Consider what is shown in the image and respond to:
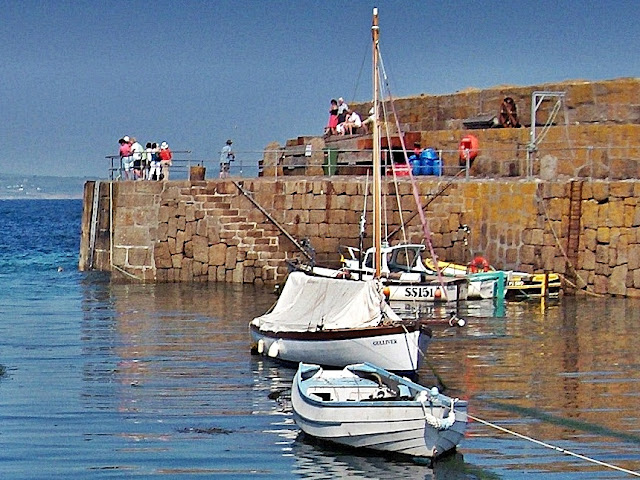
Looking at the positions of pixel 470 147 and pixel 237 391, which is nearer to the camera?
pixel 237 391

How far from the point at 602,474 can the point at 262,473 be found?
3.30m

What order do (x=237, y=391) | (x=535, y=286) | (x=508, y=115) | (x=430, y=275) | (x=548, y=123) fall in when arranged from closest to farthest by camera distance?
(x=237, y=391), (x=430, y=275), (x=535, y=286), (x=548, y=123), (x=508, y=115)

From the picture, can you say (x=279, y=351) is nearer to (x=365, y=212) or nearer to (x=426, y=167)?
(x=365, y=212)

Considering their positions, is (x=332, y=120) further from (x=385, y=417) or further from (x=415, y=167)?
(x=385, y=417)

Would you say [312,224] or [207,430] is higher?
[312,224]

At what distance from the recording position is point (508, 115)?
35.5m

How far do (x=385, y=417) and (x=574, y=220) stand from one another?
54.1 ft

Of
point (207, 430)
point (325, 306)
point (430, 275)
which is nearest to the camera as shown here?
point (207, 430)

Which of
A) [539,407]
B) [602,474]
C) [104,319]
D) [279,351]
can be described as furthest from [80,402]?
[104,319]

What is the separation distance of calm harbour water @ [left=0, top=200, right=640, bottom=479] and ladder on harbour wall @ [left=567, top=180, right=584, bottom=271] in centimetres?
99

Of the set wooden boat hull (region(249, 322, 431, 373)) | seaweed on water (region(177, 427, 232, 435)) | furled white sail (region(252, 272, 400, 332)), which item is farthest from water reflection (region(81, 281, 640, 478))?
furled white sail (region(252, 272, 400, 332))

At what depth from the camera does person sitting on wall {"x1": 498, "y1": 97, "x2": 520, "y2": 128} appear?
35.4 meters

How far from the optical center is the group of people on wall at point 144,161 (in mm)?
35219

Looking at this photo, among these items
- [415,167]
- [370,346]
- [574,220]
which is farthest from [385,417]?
[415,167]
